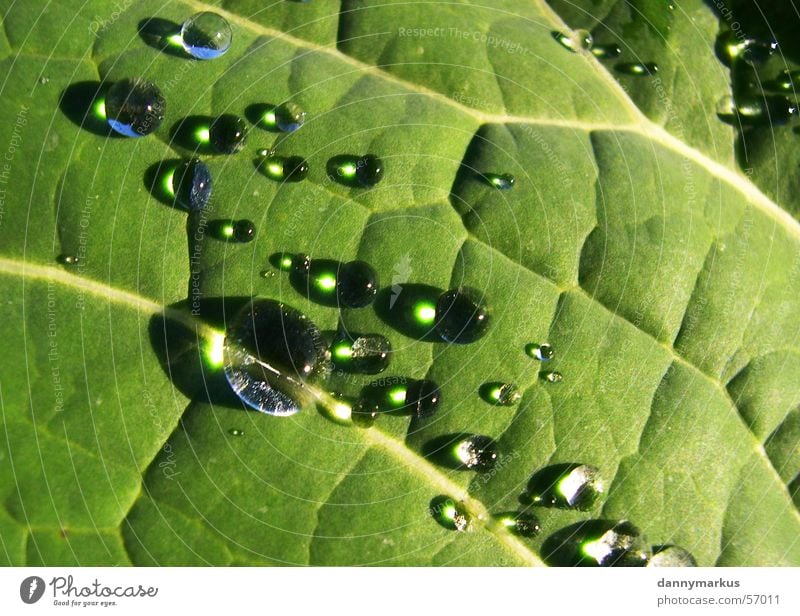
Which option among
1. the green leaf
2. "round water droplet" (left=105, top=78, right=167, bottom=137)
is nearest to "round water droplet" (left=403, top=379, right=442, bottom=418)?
the green leaf

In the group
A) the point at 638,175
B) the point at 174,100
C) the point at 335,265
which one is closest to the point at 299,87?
the point at 174,100

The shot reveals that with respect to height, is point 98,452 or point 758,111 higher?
point 758,111

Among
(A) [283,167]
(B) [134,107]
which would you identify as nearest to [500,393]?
(A) [283,167]

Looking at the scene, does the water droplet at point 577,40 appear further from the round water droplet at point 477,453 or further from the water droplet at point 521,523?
the water droplet at point 521,523

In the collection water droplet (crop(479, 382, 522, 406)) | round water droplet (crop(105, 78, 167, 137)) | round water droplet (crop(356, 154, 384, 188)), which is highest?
round water droplet (crop(356, 154, 384, 188))

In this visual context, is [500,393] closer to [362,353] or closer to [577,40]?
[362,353]

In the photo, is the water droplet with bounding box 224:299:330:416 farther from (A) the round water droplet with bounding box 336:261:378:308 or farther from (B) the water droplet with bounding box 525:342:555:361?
(B) the water droplet with bounding box 525:342:555:361
